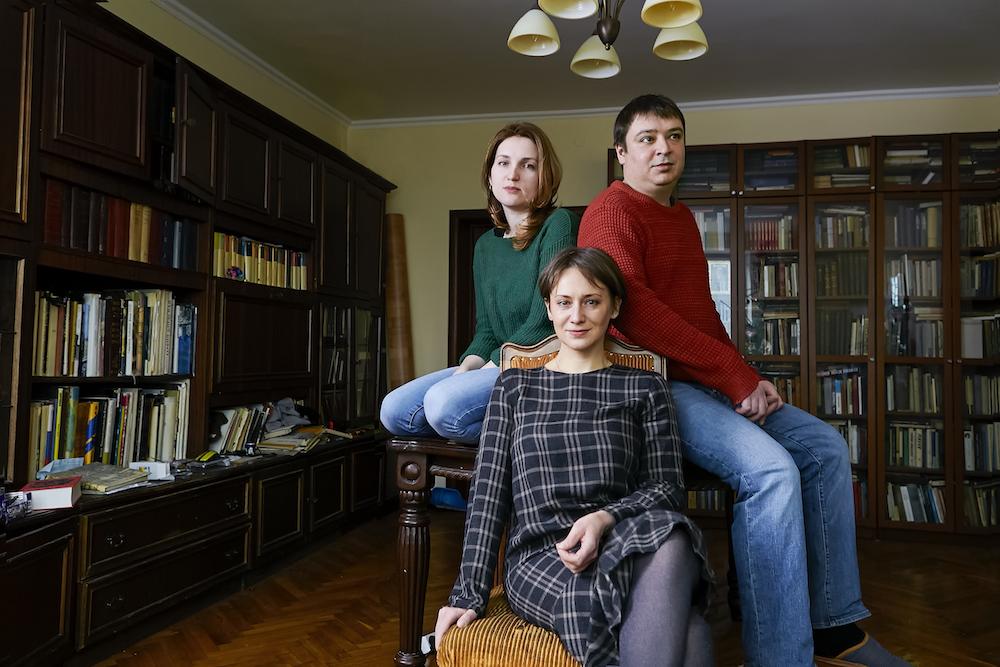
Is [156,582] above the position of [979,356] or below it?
below

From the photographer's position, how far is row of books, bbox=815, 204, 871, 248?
Answer: 4316 mm

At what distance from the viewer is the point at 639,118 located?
1.75 meters

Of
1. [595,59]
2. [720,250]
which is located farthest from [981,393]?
[595,59]

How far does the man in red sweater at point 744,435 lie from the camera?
1413 millimetres

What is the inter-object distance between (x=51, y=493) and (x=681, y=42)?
8.64 ft

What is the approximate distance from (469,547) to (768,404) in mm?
822

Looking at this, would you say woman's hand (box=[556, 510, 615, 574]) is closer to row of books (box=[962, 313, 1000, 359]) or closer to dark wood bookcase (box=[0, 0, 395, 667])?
dark wood bookcase (box=[0, 0, 395, 667])

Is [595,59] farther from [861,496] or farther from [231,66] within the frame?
[861,496]

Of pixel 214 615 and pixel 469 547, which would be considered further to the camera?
pixel 214 615

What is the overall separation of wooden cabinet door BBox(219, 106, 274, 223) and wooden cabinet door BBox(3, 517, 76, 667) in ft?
5.34

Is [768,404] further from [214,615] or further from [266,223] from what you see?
[266,223]

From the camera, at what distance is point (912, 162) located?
4258 millimetres

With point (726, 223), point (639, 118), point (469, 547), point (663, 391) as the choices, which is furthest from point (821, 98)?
point (469, 547)

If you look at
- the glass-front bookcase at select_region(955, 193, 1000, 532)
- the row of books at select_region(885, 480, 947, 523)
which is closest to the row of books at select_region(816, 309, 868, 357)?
the glass-front bookcase at select_region(955, 193, 1000, 532)
